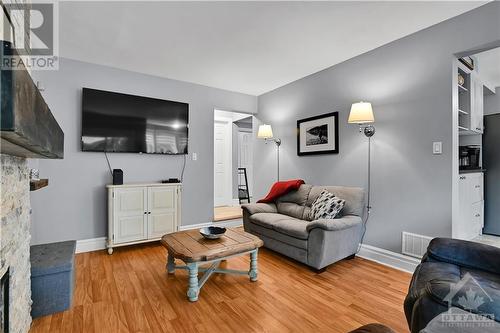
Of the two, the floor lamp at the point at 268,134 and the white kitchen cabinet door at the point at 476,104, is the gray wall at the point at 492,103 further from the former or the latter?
the floor lamp at the point at 268,134

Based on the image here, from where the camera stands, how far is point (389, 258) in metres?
2.65

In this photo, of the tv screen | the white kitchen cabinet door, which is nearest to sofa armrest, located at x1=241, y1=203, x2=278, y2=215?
the tv screen

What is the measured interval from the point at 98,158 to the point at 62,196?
2.01 ft

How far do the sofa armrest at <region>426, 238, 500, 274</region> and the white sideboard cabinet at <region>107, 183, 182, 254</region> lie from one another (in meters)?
2.93

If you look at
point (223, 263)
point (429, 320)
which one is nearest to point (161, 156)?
point (223, 263)

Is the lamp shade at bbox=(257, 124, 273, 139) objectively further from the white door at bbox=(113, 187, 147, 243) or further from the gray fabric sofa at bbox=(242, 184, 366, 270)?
the white door at bbox=(113, 187, 147, 243)

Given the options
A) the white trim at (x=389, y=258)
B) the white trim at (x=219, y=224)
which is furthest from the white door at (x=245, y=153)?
the white trim at (x=389, y=258)

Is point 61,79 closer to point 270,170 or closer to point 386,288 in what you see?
point 270,170

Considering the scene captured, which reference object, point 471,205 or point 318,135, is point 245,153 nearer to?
point 318,135

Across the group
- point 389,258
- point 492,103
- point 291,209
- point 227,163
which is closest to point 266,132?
point 291,209

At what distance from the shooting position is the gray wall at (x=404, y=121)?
2.27 metres

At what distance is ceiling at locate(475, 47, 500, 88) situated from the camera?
2.81 metres

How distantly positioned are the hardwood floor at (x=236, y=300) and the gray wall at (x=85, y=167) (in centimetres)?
60

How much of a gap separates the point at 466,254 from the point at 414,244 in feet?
3.68
